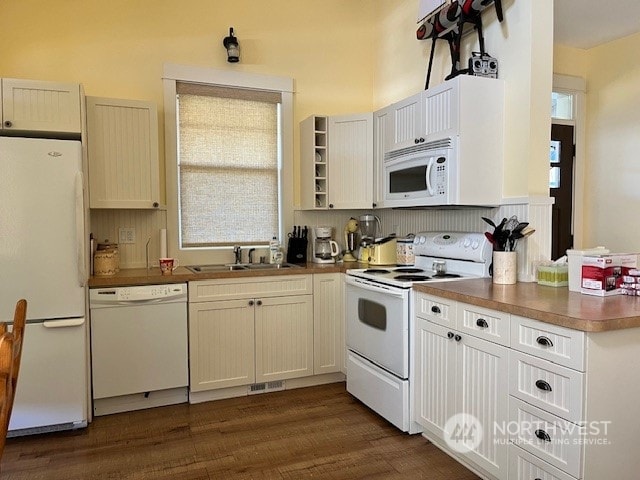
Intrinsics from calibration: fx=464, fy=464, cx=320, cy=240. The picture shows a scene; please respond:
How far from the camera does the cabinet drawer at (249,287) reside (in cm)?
310

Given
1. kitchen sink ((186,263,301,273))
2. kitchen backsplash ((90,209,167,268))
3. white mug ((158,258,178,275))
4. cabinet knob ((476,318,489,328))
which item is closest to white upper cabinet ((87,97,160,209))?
kitchen backsplash ((90,209,167,268))

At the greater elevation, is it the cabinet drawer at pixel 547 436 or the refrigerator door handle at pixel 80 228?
the refrigerator door handle at pixel 80 228

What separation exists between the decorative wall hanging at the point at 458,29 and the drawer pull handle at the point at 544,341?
1655 millimetres

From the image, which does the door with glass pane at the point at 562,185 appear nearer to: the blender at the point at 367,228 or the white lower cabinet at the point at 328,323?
the blender at the point at 367,228

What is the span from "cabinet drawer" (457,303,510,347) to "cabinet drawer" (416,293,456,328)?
6cm

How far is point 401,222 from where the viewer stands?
12.4ft

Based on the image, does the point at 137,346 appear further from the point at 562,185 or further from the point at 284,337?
the point at 562,185

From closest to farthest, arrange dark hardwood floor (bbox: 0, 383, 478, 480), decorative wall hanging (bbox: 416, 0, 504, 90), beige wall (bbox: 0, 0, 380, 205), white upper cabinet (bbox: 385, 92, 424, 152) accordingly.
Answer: dark hardwood floor (bbox: 0, 383, 478, 480), decorative wall hanging (bbox: 416, 0, 504, 90), white upper cabinet (bbox: 385, 92, 424, 152), beige wall (bbox: 0, 0, 380, 205)

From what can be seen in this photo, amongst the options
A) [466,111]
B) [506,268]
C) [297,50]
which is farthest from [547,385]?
[297,50]

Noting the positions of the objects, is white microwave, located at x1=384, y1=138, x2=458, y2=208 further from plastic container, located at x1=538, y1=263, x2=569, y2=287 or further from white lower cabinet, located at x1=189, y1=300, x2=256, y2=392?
white lower cabinet, located at x1=189, y1=300, x2=256, y2=392

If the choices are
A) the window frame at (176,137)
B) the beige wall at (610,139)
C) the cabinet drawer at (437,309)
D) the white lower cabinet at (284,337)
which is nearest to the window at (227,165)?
the window frame at (176,137)

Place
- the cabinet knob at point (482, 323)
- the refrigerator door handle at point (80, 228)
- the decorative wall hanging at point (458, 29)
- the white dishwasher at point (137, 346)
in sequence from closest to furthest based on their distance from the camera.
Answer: the cabinet knob at point (482, 323) < the refrigerator door handle at point (80, 228) < the decorative wall hanging at point (458, 29) < the white dishwasher at point (137, 346)

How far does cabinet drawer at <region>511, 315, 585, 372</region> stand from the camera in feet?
5.37

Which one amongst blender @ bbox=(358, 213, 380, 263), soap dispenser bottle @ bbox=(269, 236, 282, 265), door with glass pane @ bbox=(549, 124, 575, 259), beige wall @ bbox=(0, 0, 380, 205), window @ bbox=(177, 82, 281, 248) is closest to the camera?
beige wall @ bbox=(0, 0, 380, 205)
